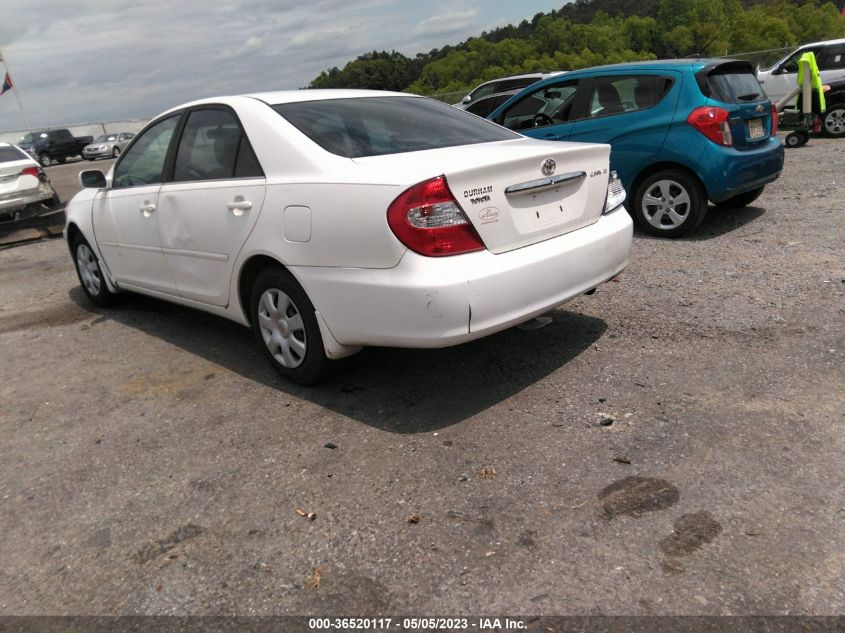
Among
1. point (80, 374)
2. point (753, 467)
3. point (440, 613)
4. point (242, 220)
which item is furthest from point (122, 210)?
point (753, 467)

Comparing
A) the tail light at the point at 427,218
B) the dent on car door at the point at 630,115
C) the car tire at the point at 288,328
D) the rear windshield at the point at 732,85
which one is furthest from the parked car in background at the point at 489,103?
the tail light at the point at 427,218

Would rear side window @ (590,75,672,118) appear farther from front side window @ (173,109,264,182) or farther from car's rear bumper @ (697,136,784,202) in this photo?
front side window @ (173,109,264,182)

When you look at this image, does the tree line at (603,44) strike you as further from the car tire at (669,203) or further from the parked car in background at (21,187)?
the car tire at (669,203)

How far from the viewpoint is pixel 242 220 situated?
3.83 meters

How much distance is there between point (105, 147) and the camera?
118 feet

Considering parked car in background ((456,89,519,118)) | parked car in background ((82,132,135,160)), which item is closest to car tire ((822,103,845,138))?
parked car in background ((456,89,519,118))

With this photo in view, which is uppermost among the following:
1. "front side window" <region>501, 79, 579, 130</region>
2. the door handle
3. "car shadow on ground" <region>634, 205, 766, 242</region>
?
"front side window" <region>501, 79, 579, 130</region>

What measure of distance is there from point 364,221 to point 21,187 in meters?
9.99

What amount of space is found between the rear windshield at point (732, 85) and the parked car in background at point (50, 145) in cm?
3617

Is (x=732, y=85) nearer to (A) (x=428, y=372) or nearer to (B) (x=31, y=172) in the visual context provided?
(A) (x=428, y=372)

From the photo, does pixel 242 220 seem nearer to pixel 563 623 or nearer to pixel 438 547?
pixel 438 547

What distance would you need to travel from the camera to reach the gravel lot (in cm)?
230

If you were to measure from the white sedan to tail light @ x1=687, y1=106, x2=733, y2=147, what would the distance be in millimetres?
2494

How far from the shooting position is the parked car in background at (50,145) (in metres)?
35.0
